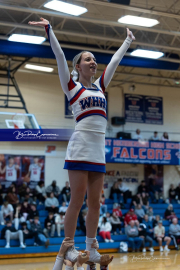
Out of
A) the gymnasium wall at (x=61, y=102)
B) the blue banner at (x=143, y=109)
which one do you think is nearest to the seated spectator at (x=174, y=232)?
the gymnasium wall at (x=61, y=102)

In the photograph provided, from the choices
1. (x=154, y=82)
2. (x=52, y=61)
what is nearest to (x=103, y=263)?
(x=52, y=61)

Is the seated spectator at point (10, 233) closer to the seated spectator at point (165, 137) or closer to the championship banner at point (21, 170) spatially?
the championship banner at point (21, 170)

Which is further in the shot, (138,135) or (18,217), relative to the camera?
(138,135)

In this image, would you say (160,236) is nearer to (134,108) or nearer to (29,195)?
(29,195)

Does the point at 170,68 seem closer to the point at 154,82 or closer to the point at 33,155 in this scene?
the point at 154,82

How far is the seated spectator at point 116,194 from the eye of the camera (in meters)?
17.6

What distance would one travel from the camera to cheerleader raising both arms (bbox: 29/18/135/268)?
10.2ft

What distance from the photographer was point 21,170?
55.9ft

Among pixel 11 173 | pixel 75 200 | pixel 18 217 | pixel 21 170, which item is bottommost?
pixel 18 217

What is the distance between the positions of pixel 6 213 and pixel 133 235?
4933mm

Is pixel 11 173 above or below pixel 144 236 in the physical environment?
above

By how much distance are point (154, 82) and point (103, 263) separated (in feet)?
61.7

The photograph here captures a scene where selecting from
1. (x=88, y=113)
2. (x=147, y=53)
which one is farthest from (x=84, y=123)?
(x=147, y=53)

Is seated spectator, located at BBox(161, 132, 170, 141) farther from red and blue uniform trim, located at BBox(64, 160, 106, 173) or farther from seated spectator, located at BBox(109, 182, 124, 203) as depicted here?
red and blue uniform trim, located at BBox(64, 160, 106, 173)
